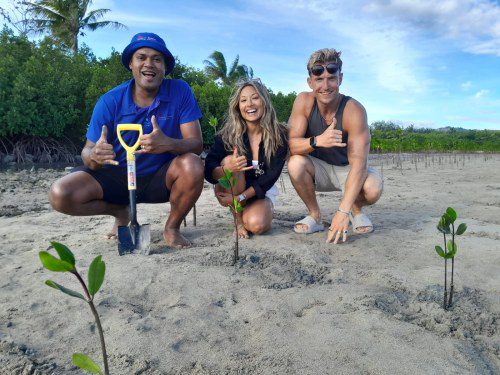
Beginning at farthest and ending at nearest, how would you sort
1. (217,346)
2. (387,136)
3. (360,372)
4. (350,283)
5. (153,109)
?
(387,136) < (153,109) < (350,283) < (217,346) < (360,372)

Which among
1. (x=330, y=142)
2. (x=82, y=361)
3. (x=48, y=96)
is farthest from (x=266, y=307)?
(x=48, y=96)

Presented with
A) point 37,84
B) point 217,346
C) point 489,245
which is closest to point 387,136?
point 37,84

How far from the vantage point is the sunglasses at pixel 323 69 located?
3.07 meters

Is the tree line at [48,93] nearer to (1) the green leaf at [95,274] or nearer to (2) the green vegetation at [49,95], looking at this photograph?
(2) the green vegetation at [49,95]

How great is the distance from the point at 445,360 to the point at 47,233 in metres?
3.01

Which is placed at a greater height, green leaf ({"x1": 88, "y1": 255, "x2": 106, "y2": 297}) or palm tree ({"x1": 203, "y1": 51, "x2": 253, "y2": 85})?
palm tree ({"x1": 203, "y1": 51, "x2": 253, "y2": 85})

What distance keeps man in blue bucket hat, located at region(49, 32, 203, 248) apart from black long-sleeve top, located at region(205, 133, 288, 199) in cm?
21

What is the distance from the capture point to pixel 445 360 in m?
1.43

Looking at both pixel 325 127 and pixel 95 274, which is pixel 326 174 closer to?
pixel 325 127

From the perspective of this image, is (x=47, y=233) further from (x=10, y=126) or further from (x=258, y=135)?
(x=10, y=126)

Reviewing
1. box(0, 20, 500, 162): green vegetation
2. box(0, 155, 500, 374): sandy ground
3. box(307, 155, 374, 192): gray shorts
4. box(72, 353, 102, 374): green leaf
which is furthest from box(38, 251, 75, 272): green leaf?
box(0, 20, 500, 162): green vegetation

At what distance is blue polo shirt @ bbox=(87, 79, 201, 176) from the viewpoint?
9.78 ft

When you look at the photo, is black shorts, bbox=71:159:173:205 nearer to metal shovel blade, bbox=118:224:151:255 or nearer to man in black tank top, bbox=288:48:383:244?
metal shovel blade, bbox=118:224:151:255

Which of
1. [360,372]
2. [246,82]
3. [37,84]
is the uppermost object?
[37,84]
